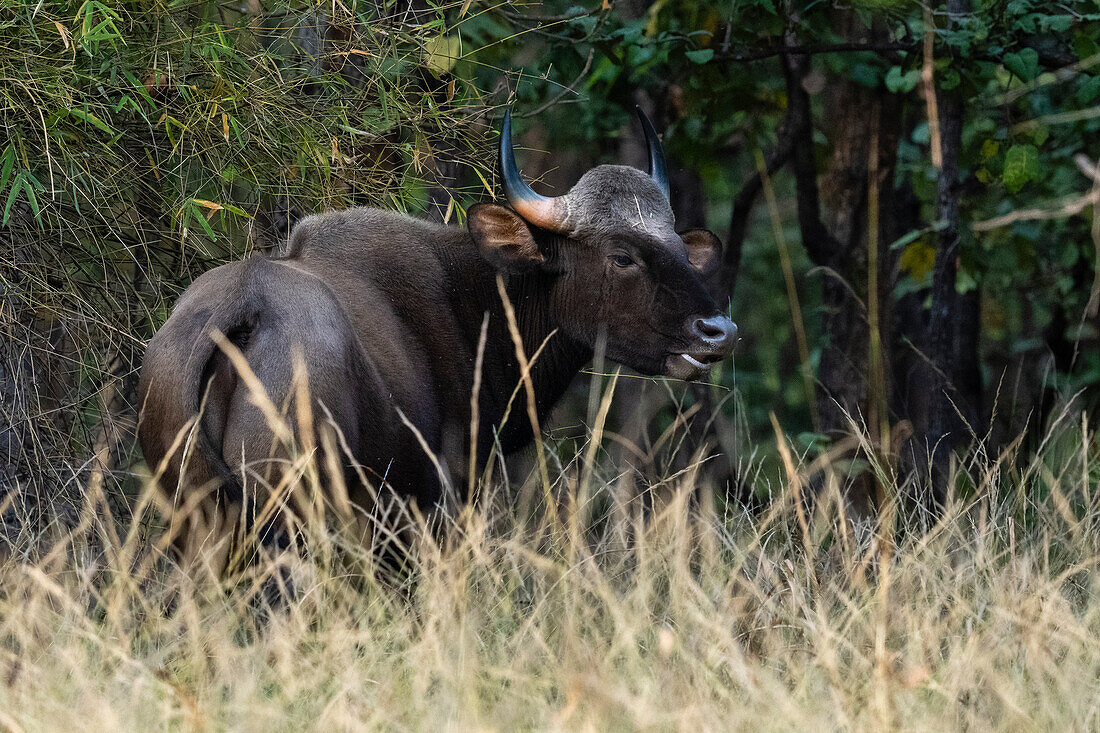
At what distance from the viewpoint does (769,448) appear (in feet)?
27.1

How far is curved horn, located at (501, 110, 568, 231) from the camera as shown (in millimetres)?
4773

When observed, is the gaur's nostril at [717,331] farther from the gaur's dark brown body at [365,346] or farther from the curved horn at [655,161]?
the curved horn at [655,161]

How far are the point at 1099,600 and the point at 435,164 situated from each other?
354 cm

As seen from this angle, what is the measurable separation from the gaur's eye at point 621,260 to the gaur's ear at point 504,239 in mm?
317

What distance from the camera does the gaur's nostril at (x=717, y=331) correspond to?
4438mm

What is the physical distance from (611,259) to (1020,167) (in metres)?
1.97

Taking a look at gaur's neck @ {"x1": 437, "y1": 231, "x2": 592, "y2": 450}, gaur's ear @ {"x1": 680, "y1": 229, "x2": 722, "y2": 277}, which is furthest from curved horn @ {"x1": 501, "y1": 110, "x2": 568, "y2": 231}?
gaur's ear @ {"x1": 680, "y1": 229, "x2": 722, "y2": 277}


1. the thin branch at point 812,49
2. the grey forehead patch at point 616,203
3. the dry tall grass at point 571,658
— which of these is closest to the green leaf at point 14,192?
the dry tall grass at point 571,658

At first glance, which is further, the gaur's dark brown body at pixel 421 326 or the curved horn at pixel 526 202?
the curved horn at pixel 526 202

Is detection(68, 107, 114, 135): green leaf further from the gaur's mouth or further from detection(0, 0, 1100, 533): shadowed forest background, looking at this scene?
the gaur's mouth

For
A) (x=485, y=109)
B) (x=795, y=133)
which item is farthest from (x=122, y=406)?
(x=795, y=133)

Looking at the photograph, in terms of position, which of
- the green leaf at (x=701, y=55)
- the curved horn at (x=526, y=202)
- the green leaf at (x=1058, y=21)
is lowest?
the curved horn at (x=526, y=202)

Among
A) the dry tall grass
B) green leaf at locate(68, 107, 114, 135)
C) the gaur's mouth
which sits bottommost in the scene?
the dry tall grass

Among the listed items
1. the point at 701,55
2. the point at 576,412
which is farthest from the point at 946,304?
the point at 576,412
